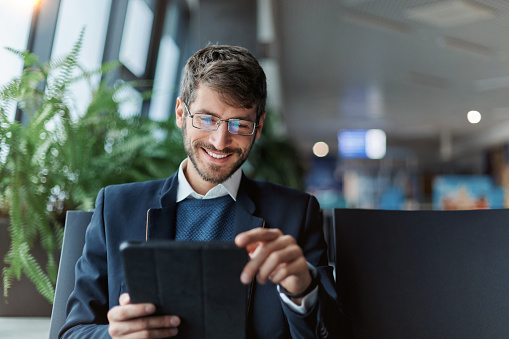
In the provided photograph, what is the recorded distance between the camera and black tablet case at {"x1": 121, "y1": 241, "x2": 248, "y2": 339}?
77cm

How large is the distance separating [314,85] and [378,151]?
740 centimetres

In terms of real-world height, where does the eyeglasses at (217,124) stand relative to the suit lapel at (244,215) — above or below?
above

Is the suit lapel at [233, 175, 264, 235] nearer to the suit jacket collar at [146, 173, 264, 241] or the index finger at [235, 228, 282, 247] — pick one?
the suit jacket collar at [146, 173, 264, 241]

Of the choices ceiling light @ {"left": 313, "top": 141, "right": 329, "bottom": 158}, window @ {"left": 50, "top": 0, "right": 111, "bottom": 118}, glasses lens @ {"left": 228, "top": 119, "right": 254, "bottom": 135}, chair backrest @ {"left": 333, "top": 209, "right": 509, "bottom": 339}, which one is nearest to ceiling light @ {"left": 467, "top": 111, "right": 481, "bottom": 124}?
ceiling light @ {"left": 313, "top": 141, "right": 329, "bottom": 158}

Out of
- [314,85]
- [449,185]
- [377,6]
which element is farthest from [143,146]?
[449,185]

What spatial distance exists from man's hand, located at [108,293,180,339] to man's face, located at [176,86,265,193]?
422mm

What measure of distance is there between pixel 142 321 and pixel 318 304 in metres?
0.37

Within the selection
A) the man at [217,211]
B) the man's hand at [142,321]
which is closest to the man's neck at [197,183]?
the man at [217,211]

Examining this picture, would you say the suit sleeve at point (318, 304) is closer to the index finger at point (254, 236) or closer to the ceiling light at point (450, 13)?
the index finger at point (254, 236)

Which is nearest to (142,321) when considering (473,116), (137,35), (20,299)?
(20,299)

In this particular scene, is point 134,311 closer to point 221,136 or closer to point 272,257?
point 272,257

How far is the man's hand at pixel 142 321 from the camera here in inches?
32.3

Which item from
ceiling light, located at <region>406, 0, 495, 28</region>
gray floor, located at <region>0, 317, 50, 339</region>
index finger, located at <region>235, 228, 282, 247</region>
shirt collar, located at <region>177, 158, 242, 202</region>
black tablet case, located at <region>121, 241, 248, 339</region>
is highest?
ceiling light, located at <region>406, 0, 495, 28</region>

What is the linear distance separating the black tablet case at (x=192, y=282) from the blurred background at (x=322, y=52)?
108 cm
